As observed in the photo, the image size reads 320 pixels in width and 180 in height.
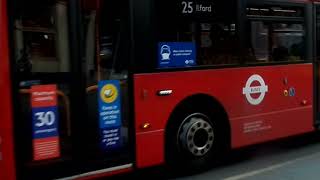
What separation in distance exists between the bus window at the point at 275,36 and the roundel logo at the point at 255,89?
25 cm

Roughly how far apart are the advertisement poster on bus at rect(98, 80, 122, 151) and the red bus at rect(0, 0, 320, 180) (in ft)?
0.04

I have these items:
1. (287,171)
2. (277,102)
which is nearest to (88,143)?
(287,171)

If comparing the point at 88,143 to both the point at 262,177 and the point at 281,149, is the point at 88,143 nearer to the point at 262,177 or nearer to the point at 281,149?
the point at 262,177

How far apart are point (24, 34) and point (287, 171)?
148 inches

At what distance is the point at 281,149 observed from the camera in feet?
30.5

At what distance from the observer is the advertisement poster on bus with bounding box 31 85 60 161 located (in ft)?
18.5

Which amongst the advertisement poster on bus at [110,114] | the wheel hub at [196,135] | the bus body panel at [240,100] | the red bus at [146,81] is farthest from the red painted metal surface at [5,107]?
the wheel hub at [196,135]

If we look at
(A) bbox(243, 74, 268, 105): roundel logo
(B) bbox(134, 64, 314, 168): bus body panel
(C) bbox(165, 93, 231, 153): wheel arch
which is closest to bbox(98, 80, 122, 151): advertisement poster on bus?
(B) bbox(134, 64, 314, 168): bus body panel

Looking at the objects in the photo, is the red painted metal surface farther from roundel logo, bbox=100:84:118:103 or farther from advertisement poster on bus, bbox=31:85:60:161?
roundel logo, bbox=100:84:118:103

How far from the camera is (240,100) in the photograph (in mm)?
7891

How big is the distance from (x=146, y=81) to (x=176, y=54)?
575 mm

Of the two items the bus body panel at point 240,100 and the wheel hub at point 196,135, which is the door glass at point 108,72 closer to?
the bus body panel at point 240,100

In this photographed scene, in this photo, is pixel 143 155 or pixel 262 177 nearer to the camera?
pixel 143 155

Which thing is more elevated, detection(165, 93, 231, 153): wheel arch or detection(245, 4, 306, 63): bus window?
detection(245, 4, 306, 63): bus window
